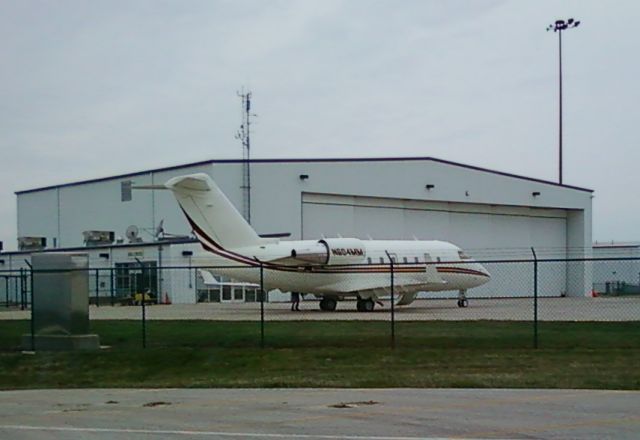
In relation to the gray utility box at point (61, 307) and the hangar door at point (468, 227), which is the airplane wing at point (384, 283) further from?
the gray utility box at point (61, 307)

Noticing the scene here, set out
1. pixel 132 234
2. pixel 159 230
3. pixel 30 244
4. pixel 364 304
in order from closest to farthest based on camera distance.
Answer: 1. pixel 364 304
2. pixel 159 230
3. pixel 132 234
4. pixel 30 244

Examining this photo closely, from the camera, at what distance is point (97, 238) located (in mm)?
59969

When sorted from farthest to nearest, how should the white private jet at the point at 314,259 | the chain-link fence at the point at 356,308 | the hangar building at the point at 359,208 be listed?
the hangar building at the point at 359,208, the white private jet at the point at 314,259, the chain-link fence at the point at 356,308

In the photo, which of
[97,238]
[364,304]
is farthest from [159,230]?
[364,304]

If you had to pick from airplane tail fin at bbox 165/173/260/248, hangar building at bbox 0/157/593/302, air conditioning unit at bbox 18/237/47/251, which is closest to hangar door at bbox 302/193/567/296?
hangar building at bbox 0/157/593/302

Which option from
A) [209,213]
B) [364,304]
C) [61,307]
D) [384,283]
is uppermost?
[209,213]

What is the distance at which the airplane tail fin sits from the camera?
38.2 meters

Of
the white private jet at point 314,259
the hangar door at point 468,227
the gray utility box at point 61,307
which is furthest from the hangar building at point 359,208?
the gray utility box at point 61,307

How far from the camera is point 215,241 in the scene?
127 feet

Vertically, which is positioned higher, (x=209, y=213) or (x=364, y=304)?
(x=209, y=213)

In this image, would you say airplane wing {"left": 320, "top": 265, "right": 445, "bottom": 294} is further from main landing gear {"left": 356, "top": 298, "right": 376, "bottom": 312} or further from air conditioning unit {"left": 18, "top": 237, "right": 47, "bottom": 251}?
air conditioning unit {"left": 18, "top": 237, "right": 47, "bottom": 251}

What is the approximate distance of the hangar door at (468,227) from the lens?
56062 millimetres

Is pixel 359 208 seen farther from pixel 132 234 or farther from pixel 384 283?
pixel 384 283

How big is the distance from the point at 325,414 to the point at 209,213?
2627cm
